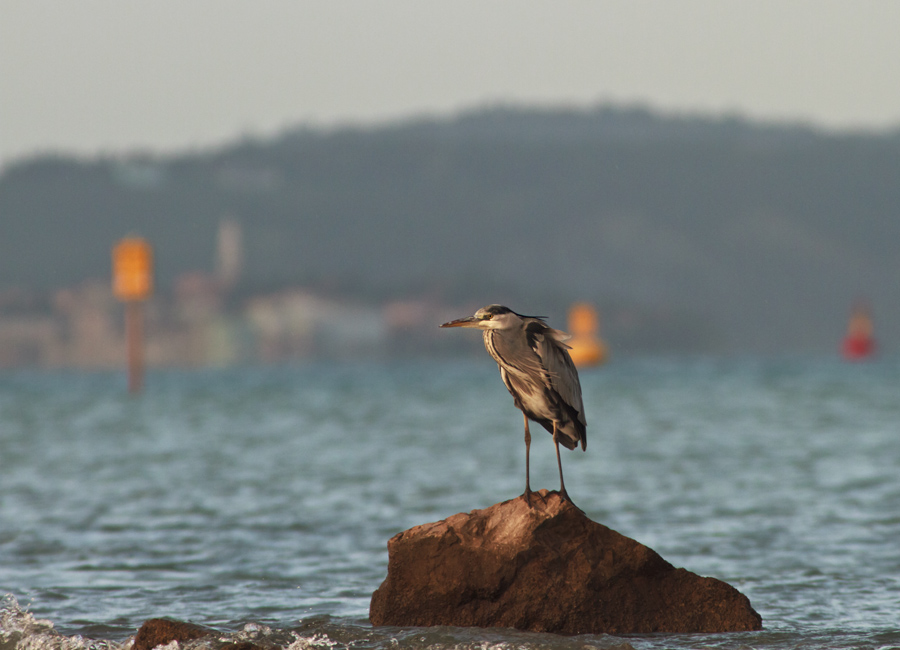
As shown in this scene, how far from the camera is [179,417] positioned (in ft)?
165

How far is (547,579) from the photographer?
29.4ft

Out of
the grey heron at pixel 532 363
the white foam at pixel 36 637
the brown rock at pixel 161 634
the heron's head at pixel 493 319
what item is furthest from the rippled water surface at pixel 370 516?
the heron's head at pixel 493 319

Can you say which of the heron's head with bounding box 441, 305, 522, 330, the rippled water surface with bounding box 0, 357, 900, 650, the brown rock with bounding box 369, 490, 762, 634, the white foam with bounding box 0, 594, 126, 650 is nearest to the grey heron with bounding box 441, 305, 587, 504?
the heron's head with bounding box 441, 305, 522, 330

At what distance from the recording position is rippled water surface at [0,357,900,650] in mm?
10094

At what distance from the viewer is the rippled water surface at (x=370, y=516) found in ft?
33.1

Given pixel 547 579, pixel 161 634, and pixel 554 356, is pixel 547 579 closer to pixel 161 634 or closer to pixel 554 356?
pixel 554 356

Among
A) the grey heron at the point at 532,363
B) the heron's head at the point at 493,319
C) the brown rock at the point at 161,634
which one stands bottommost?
the brown rock at the point at 161,634

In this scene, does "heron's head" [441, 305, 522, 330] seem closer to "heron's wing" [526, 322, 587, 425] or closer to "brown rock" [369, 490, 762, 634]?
"heron's wing" [526, 322, 587, 425]

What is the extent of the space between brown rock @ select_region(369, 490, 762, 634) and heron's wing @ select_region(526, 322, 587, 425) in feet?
2.60

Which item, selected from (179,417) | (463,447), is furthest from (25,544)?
(179,417)

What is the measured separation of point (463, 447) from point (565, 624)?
73.1ft

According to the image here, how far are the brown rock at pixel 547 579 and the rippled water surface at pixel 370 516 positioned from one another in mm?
219

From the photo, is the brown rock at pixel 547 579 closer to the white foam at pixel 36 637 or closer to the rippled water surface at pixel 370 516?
the rippled water surface at pixel 370 516

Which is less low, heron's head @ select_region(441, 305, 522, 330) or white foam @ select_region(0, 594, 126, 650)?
heron's head @ select_region(441, 305, 522, 330)
